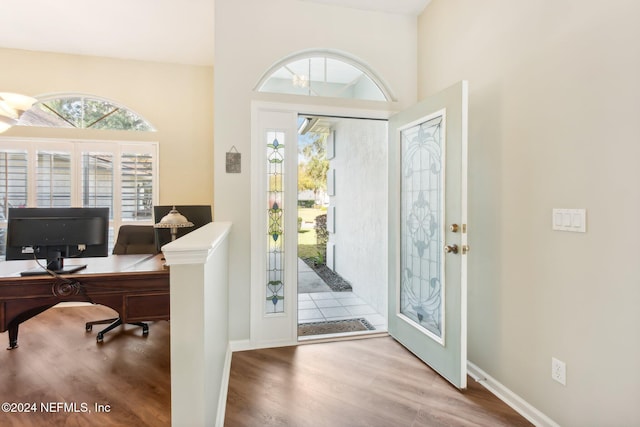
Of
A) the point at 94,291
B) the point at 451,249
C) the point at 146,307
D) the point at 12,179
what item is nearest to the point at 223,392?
the point at 146,307

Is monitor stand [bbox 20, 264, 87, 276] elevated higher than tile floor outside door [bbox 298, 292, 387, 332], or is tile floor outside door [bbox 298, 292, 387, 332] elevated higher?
monitor stand [bbox 20, 264, 87, 276]

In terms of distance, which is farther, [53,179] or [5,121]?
[53,179]

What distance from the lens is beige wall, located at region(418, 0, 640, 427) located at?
53.0 inches

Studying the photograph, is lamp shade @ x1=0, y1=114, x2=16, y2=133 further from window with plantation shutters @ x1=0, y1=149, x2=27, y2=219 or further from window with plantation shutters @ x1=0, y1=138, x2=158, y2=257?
window with plantation shutters @ x1=0, y1=149, x2=27, y2=219

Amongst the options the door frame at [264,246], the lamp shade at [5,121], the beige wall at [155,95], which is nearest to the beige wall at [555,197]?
the door frame at [264,246]

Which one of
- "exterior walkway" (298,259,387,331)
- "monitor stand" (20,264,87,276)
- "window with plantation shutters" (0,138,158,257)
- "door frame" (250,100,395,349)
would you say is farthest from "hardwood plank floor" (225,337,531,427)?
"window with plantation shutters" (0,138,158,257)

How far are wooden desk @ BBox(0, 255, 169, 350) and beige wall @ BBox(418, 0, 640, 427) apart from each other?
7.54ft

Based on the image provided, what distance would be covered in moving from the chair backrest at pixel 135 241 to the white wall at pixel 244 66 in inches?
43.3

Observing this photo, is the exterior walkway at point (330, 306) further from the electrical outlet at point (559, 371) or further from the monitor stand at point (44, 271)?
the monitor stand at point (44, 271)

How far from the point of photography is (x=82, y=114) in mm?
3859

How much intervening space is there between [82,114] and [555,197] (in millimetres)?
4928

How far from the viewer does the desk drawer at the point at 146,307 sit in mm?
2148

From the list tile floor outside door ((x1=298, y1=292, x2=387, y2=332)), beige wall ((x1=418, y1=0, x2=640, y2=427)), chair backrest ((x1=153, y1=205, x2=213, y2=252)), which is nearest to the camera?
beige wall ((x1=418, y1=0, x2=640, y2=427))

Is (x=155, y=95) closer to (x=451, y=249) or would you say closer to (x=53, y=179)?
(x=53, y=179)
